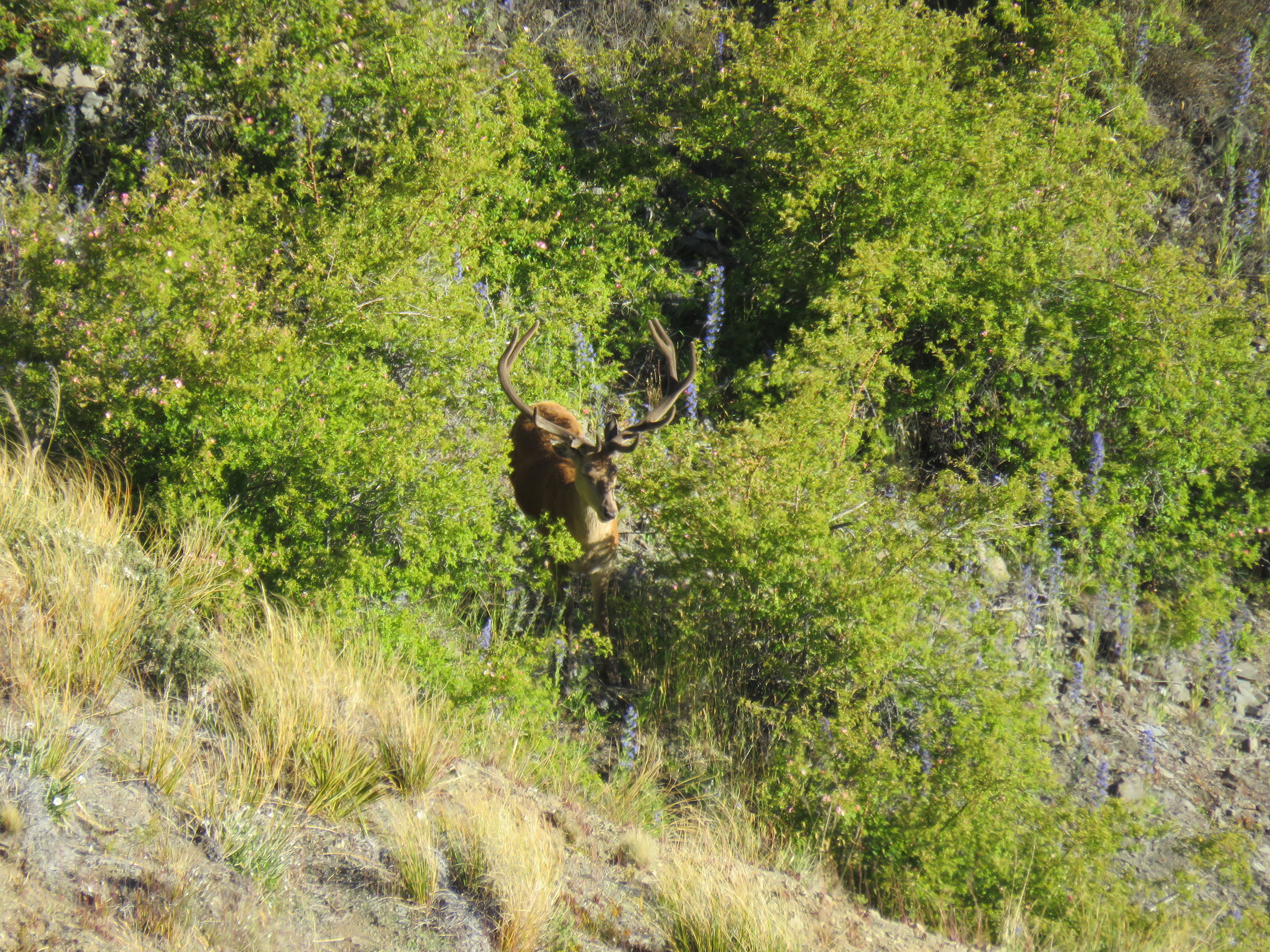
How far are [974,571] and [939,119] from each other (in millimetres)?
3832

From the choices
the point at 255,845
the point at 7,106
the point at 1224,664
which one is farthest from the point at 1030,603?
the point at 7,106

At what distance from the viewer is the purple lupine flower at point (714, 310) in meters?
8.83

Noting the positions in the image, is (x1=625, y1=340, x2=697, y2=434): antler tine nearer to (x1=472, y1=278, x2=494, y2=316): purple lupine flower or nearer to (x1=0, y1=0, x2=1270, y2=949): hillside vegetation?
(x1=0, y1=0, x2=1270, y2=949): hillside vegetation

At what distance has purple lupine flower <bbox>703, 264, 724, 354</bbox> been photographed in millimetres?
8828

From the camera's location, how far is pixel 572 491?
22.4 feet

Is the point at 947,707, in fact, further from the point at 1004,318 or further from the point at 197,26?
the point at 197,26

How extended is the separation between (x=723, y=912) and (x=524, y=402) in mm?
3715

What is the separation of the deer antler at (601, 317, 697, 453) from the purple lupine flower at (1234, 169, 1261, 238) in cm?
817

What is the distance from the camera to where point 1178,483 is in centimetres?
849

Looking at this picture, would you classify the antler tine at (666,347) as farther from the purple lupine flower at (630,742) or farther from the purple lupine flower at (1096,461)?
the purple lupine flower at (1096,461)

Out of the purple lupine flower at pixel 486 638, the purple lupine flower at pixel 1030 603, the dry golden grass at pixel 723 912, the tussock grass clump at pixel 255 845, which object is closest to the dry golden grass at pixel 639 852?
the dry golden grass at pixel 723 912

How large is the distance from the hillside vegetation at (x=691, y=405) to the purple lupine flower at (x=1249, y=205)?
0.10 metres

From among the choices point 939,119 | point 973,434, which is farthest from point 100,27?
point 973,434

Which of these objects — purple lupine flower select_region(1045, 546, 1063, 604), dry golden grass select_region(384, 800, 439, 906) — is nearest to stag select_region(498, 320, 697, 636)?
dry golden grass select_region(384, 800, 439, 906)
